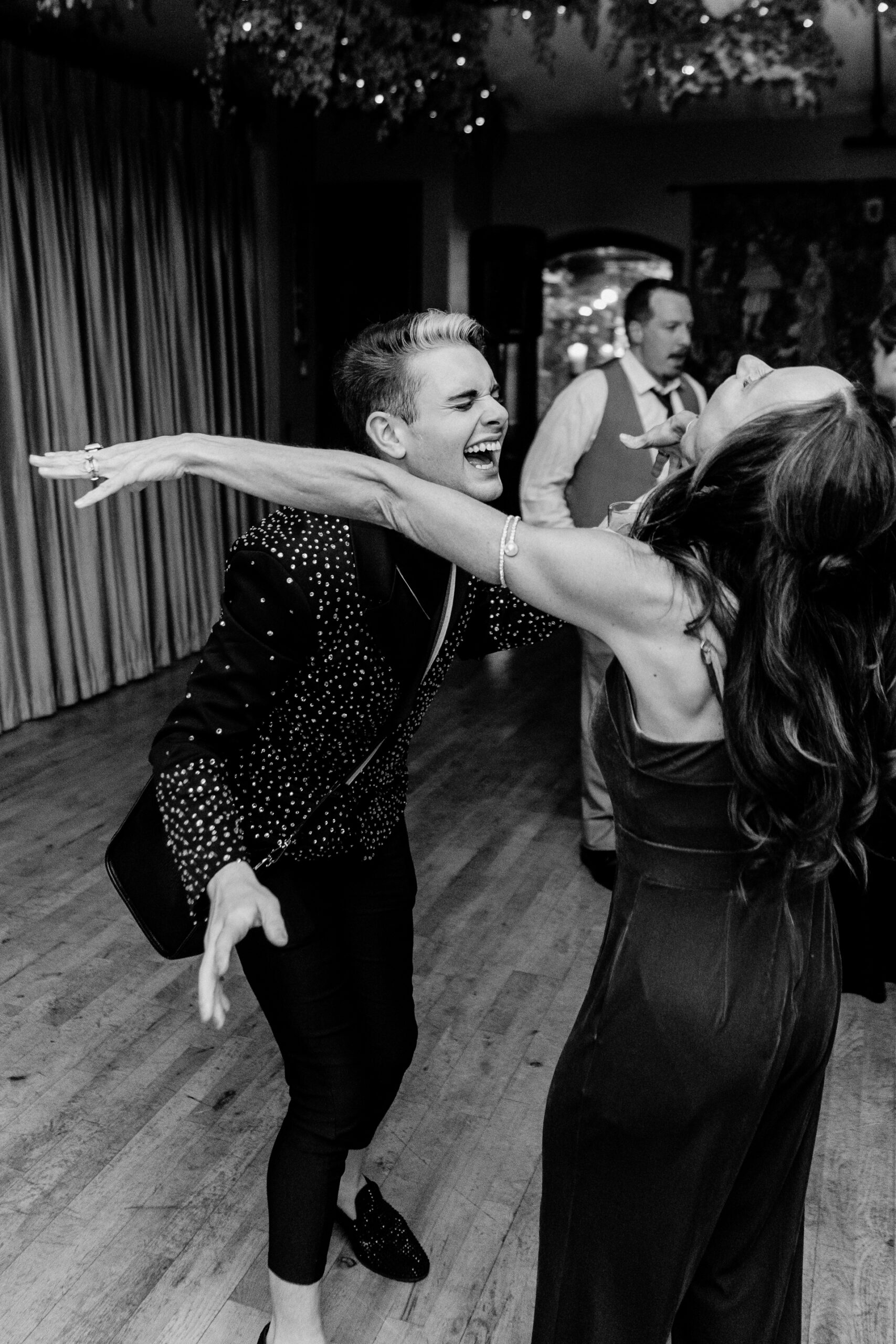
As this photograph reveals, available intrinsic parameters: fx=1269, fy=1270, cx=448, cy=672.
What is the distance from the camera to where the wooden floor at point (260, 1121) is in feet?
6.72

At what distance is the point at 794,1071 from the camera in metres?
1.37

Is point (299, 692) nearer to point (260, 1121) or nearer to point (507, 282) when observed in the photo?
point (260, 1121)

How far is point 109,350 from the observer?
19.2 feet

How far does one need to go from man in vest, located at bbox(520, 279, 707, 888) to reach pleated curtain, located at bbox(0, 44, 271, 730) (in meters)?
2.60

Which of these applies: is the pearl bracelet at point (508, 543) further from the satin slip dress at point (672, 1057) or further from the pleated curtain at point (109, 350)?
the pleated curtain at point (109, 350)

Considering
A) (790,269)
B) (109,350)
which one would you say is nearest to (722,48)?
(109,350)

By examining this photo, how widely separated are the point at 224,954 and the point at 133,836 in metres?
0.46

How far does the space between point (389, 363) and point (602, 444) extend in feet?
6.92

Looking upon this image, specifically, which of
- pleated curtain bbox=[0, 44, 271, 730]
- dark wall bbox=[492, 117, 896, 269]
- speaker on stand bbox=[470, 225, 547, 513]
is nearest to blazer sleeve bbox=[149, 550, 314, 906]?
pleated curtain bbox=[0, 44, 271, 730]

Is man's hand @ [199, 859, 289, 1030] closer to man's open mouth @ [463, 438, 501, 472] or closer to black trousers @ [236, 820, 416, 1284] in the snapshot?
black trousers @ [236, 820, 416, 1284]

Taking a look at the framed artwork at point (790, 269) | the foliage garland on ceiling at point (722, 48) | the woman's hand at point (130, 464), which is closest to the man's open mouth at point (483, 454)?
→ the woman's hand at point (130, 464)

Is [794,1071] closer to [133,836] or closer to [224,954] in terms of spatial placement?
[224,954]

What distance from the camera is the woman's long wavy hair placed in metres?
1.14

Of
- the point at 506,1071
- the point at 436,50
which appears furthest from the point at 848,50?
the point at 506,1071
